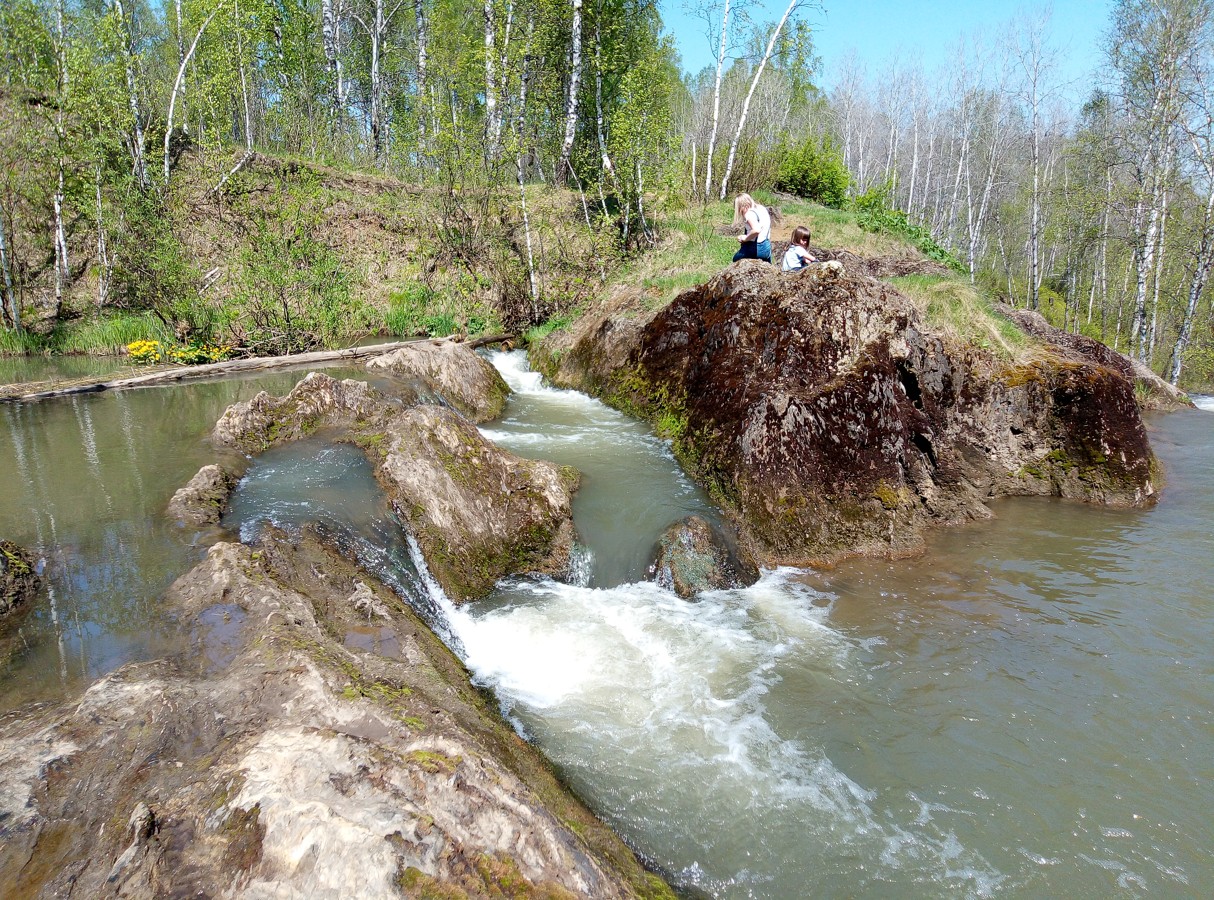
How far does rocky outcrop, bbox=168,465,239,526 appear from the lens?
16.8ft

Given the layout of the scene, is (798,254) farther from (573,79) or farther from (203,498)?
(573,79)

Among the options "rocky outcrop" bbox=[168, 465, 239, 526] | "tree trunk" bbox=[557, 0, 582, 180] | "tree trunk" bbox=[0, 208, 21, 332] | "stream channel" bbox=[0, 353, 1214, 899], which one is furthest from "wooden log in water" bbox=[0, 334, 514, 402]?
"tree trunk" bbox=[557, 0, 582, 180]

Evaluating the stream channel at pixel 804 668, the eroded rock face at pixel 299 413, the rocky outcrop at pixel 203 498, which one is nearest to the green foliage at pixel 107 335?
the stream channel at pixel 804 668

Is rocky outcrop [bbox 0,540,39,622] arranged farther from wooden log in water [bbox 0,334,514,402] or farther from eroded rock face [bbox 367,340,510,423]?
wooden log in water [bbox 0,334,514,402]

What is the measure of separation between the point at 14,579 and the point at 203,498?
1.41 metres

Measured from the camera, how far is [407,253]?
1847cm

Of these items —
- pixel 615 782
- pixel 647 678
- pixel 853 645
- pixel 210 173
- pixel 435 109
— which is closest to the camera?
pixel 615 782

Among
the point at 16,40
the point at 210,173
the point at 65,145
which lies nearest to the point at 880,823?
the point at 65,145

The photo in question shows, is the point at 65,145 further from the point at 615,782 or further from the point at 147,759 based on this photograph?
the point at 615,782

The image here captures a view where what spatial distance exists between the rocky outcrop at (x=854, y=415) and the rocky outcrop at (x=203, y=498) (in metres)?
4.98

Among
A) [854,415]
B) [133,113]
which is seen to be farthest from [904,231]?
[133,113]

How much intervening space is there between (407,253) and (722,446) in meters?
14.4

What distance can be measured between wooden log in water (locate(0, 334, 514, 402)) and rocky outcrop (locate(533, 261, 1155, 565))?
570 cm

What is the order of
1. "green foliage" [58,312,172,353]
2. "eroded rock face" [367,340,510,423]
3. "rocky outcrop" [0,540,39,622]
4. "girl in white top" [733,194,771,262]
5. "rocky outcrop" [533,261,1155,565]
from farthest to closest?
"green foliage" [58,312,172,353], "eroded rock face" [367,340,510,423], "girl in white top" [733,194,771,262], "rocky outcrop" [533,261,1155,565], "rocky outcrop" [0,540,39,622]
